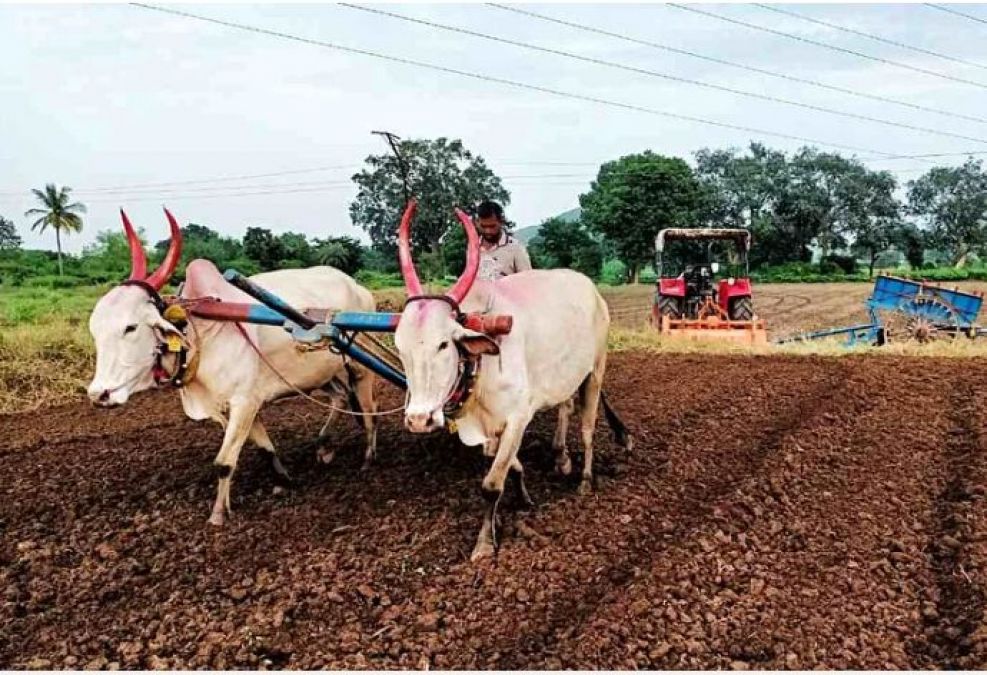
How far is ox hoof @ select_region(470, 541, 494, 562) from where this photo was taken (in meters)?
4.34

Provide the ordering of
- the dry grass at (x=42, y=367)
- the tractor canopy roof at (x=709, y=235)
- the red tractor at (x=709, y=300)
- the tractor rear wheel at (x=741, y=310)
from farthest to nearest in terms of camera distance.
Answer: the tractor canopy roof at (x=709, y=235)
the tractor rear wheel at (x=741, y=310)
the red tractor at (x=709, y=300)
the dry grass at (x=42, y=367)

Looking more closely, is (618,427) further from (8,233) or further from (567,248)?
(8,233)

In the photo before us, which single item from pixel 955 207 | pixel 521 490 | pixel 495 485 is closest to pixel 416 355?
pixel 495 485

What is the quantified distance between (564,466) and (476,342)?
1977 millimetres

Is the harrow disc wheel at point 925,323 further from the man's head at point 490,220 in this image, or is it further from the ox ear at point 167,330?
the ox ear at point 167,330

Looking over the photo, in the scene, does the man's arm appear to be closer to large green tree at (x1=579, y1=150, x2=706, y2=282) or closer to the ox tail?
the ox tail

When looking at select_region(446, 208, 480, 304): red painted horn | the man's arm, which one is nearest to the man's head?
the man's arm

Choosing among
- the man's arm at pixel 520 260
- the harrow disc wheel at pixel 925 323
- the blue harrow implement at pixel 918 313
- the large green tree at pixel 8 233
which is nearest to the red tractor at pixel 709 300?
the blue harrow implement at pixel 918 313

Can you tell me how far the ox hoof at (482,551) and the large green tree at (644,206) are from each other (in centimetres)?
4377

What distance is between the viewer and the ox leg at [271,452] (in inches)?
218

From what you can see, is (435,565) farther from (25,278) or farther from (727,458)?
(25,278)

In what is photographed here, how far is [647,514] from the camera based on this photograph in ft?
16.4

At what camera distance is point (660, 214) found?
47156mm

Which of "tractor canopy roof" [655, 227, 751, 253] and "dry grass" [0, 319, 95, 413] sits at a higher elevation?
"tractor canopy roof" [655, 227, 751, 253]
